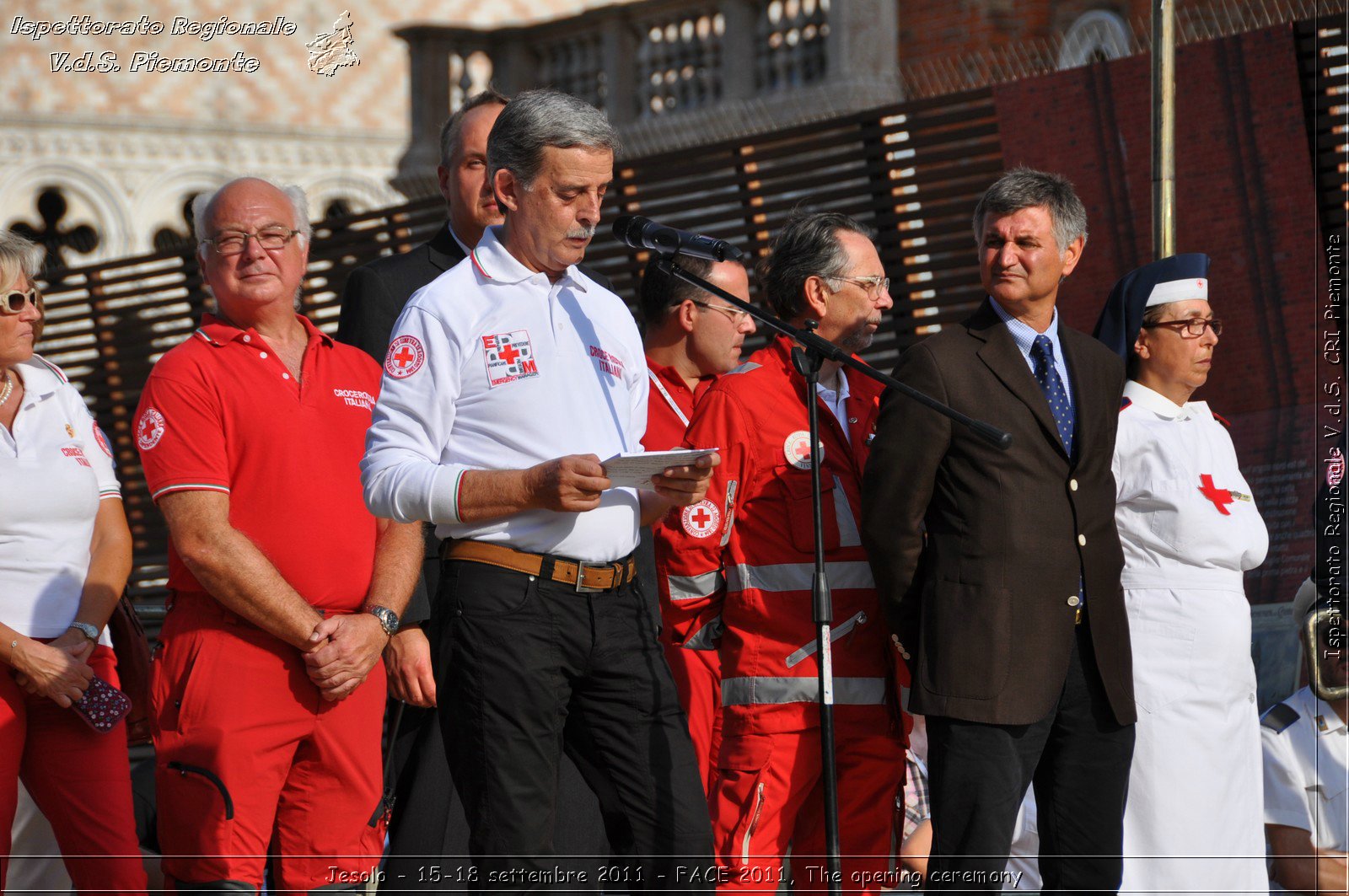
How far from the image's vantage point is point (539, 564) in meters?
3.40

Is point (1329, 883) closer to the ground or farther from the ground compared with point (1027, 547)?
closer to the ground

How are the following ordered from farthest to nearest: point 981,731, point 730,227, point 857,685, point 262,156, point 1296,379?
point 262,156 < point 730,227 < point 1296,379 < point 857,685 < point 981,731

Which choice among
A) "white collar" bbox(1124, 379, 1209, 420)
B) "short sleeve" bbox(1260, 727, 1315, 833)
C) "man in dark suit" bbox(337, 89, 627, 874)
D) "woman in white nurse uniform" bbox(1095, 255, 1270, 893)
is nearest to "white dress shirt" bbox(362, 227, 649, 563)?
"man in dark suit" bbox(337, 89, 627, 874)

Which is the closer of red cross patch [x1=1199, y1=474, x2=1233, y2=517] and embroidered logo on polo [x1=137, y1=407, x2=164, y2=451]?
embroidered logo on polo [x1=137, y1=407, x2=164, y2=451]

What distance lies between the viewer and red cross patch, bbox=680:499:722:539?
14.0 ft

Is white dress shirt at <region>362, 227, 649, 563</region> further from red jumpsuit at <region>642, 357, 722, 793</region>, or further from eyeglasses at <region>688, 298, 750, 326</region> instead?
eyeglasses at <region>688, 298, 750, 326</region>

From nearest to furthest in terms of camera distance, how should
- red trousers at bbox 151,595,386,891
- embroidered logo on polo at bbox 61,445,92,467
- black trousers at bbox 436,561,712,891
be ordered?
black trousers at bbox 436,561,712,891 < red trousers at bbox 151,595,386,891 < embroidered logo on polo at bbox 61,445,92,467

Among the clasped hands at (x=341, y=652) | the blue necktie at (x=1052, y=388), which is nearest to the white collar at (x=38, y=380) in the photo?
the clasped hands at (x=341, y=652)

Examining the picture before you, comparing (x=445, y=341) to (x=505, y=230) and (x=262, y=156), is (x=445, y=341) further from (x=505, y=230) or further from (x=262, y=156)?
(x=262, y=156)

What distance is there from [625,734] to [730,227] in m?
6.22

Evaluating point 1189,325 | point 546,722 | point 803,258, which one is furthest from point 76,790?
point 1189,325

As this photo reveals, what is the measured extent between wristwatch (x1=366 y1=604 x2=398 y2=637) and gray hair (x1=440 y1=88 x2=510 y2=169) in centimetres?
155

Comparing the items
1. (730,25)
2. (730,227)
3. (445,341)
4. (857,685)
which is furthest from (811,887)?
(730,25)

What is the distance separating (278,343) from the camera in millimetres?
4270
